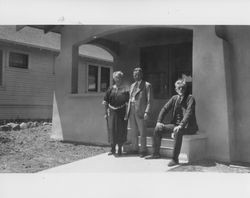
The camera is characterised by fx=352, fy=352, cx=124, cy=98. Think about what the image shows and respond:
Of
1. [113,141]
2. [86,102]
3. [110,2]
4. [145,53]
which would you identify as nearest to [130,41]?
[145,53]

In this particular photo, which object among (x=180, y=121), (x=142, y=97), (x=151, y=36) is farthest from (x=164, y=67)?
(x=180, y=121)

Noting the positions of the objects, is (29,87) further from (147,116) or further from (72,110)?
(147,116)

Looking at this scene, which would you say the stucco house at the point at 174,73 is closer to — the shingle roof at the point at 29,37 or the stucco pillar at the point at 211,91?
the stucco pillar at the point at 211,91

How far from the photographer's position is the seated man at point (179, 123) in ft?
21.5

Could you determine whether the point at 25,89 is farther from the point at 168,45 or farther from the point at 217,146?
the point at 217,146

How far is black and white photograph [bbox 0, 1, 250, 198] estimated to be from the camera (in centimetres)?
511

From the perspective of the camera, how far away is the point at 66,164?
6.94 m

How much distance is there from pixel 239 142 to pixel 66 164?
3.49 metres

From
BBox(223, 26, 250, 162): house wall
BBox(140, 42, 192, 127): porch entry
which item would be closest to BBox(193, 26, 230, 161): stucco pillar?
BBox(223, 26, 250, 162): house wall

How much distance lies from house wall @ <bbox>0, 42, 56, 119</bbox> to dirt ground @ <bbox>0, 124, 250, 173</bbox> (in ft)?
9.28

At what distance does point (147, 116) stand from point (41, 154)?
2.71 meters

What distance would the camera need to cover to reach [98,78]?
57.3 ft

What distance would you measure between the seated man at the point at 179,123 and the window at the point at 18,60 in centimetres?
881

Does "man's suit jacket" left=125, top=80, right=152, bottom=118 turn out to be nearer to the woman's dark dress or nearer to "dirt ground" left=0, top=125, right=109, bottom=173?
the woman's dark dress
